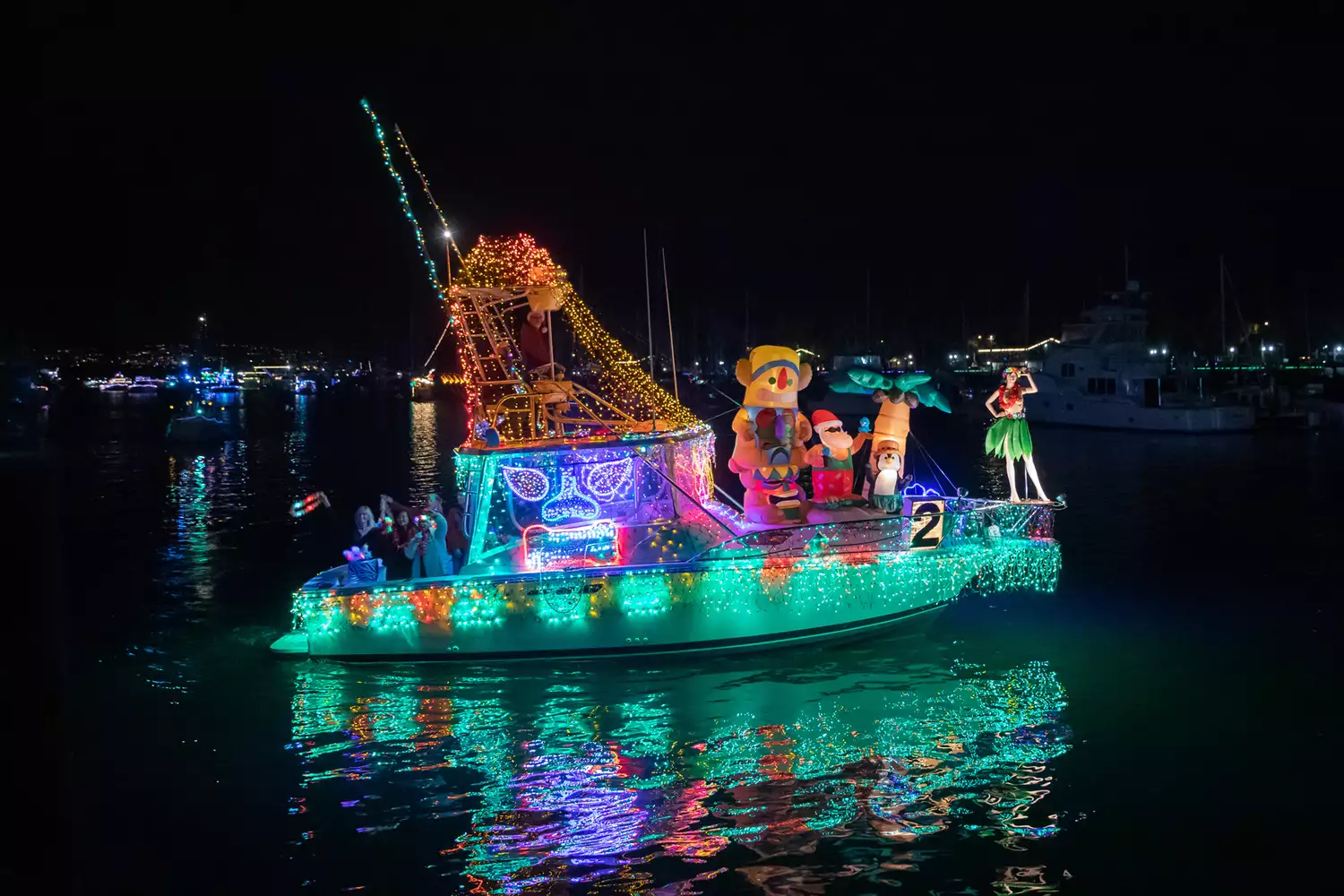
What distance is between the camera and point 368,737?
35.3 ft

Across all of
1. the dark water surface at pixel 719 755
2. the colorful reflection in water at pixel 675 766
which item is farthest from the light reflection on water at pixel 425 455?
the colorful reflection in water at pixel 675 766

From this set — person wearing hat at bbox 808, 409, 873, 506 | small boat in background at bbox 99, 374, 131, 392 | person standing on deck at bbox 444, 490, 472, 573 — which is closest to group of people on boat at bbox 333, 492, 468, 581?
person standing on deck at bbox 444, 490, 472, 573

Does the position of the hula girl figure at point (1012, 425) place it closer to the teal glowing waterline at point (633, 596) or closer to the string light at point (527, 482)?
the teal glowing waterline at point (633, 596)

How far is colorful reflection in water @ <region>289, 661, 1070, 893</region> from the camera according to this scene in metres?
8.20

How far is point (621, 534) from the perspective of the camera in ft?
42.5

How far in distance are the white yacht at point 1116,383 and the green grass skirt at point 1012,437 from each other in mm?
43026

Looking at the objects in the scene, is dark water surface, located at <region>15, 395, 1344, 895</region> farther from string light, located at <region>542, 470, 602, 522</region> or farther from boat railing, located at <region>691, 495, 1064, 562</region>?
string light, located at <region>542, 470, 602, 522</region>

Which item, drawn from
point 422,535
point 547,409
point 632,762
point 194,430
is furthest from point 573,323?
point 194,430

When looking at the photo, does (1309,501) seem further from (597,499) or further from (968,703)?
(597,499)

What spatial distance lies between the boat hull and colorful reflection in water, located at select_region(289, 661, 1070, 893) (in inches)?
15.2

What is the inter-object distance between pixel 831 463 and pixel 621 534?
3168mm

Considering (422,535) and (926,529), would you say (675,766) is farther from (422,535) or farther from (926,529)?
(926,529)

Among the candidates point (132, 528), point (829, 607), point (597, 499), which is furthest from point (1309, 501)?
point (132, 528)

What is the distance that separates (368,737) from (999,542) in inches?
314
